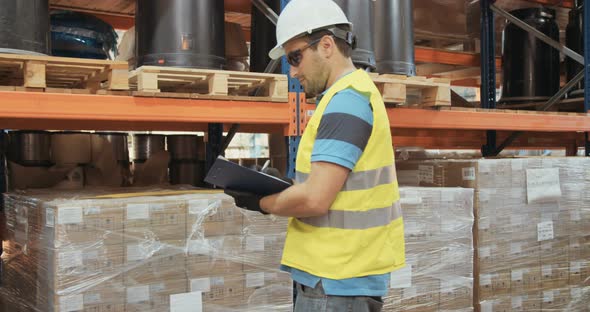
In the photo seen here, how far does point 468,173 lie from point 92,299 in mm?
2651

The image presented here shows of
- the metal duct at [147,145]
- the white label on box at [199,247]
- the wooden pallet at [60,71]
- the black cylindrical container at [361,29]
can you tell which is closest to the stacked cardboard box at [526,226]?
the black cylindrical container at [361,29]

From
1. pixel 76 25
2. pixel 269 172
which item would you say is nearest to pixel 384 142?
pixel 269 172

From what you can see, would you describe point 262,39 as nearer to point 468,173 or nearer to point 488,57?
point 468,173

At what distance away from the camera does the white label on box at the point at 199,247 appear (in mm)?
3041

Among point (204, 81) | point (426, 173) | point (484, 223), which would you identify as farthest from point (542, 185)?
point (204, 81)

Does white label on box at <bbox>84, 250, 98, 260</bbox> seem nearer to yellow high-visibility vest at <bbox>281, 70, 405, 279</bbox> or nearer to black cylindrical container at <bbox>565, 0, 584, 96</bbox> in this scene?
yellow high-visibility vest at <bbox>281, 70, 405, 279</bbox>

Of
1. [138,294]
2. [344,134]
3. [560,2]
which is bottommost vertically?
[138,294]

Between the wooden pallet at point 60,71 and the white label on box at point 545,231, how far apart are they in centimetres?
314

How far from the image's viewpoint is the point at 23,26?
2.78 metres

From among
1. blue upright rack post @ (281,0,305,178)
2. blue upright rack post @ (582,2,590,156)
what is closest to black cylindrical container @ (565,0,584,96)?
blue upright rack post @ (582,2,590,156)

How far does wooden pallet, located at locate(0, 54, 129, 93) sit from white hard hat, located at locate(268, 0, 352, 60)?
3.78ft

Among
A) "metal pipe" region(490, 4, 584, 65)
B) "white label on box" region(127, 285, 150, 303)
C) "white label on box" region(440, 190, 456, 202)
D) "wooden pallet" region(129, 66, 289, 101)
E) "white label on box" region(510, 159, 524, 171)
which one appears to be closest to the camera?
"white label on box" region(127, 285, 150, 303)

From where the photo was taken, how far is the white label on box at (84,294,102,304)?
2785 mm

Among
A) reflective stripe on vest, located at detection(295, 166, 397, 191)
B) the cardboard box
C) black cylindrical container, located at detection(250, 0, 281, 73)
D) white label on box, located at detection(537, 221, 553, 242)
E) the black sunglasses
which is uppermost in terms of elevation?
black cylindrical container, located at detection(250, 0, 281, 73)
